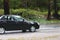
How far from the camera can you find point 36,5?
2304 inches

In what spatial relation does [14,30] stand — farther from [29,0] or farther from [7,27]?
[29,0]

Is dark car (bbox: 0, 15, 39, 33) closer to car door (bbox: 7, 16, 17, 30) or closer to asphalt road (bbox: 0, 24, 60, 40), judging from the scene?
car door (bbox: 7, 16, 17, 30)

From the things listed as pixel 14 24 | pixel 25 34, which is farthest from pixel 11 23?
pixel 25 34

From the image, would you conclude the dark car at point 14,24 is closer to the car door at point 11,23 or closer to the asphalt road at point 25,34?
the car door at point 11,23

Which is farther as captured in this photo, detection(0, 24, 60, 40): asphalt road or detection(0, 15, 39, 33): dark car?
detection(0, 15, 39, 33): dark car

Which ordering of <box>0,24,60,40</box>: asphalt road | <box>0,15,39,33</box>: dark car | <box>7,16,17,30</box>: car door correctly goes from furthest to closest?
1. <box>7,16,17,30</box>: car door
2. <box>0,15,39,33</box>: dark car
3. <box>0,24,60,40</box>: asphalt road

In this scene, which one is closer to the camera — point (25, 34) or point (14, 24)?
point (25, 34)

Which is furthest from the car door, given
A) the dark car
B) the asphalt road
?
the asphalt road

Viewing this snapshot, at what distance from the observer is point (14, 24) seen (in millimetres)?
23391

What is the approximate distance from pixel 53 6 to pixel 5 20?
27.2 meters

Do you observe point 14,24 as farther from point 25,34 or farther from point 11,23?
point 25,34

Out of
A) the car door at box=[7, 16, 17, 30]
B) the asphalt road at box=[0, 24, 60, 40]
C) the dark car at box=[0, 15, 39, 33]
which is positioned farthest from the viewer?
the car door at box=[7, 16, 17, 30]

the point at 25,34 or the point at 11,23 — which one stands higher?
the point at 11,23

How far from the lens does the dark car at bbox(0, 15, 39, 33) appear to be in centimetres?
2311
